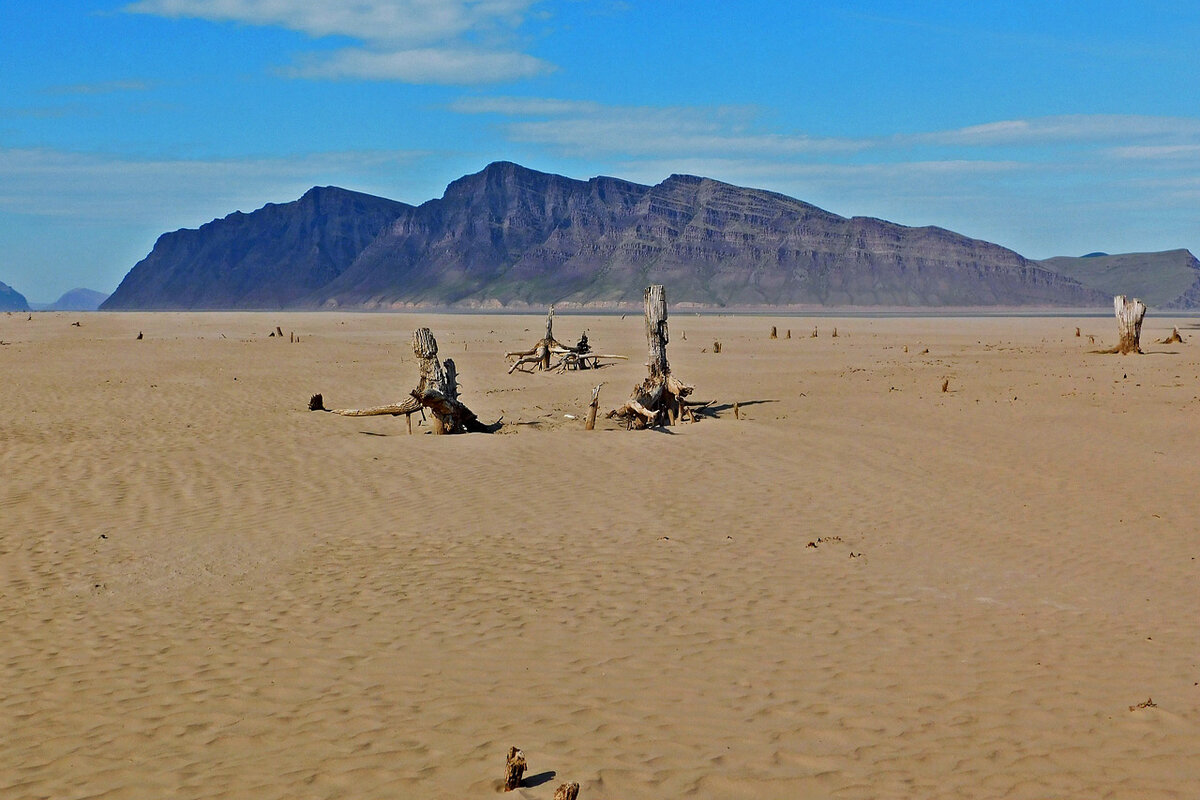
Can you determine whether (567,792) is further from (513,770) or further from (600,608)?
(600,608)

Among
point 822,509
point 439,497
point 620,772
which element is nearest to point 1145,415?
point 822,509

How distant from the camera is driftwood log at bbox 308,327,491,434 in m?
17.6

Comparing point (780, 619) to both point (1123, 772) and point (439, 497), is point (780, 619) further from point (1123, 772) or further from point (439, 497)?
point (439, 497)

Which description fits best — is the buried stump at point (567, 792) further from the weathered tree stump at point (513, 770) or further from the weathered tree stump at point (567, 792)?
the weathered tree stump at point (513, 770)

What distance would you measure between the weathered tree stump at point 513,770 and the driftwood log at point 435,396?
12.5m

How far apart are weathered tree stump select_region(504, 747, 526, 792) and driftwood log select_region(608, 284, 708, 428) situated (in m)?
13.2

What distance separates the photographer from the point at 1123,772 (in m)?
5.74

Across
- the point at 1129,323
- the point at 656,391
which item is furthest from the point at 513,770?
the point at 1129,323

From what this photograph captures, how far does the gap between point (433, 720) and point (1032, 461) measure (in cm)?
1269

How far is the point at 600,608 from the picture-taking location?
8.82m

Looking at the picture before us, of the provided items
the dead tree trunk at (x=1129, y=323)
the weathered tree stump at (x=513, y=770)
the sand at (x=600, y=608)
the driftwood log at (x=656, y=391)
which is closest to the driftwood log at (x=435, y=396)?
the sand at (x=600, y=608)

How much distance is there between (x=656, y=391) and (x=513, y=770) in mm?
14164

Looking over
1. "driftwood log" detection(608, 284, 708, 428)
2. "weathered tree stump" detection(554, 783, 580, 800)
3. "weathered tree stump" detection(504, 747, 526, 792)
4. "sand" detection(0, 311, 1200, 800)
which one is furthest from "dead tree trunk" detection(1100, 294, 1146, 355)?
"weathered tree stump" detection(554, 783, 580, 800)

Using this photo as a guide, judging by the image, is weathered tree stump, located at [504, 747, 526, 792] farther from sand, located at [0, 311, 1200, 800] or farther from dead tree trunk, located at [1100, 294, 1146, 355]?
dead tree trunk, located at [1100, 294, 1146, 355]
